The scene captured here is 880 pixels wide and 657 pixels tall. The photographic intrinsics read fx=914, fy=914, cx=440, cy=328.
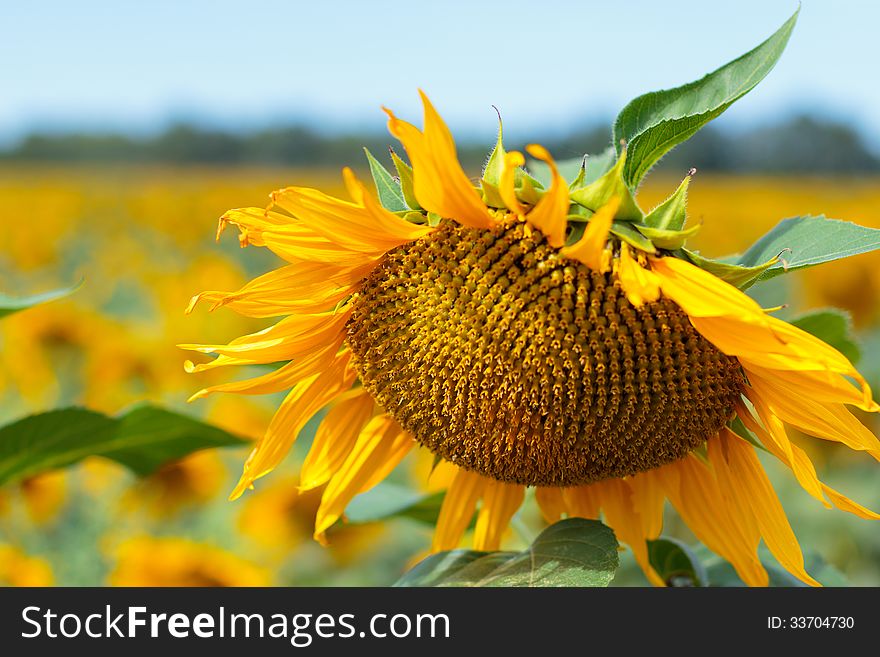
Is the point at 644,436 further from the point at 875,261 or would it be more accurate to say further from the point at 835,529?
the point at 875,261

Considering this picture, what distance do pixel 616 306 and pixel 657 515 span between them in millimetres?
432

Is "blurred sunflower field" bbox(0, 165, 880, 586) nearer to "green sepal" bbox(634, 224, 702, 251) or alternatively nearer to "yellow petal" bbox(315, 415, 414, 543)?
"yellow petal" bbox(315, 415, 414, 543)

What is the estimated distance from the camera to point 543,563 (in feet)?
3.93

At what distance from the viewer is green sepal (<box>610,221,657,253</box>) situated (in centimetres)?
109

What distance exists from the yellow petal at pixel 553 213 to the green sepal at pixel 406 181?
0.16 meters

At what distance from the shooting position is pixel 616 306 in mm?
1146

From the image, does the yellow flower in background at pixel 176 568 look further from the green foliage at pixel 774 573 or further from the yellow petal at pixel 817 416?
the yellow petal at pixel 817 416

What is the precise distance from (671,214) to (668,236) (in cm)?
4

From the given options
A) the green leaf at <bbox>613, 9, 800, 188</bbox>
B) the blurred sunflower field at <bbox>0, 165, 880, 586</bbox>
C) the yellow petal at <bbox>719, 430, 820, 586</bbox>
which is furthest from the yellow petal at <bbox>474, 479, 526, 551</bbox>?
the blurred sunflower field at <bbox>0, 165, 880, 586</bbox>

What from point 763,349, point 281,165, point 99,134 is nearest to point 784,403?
point 763,349

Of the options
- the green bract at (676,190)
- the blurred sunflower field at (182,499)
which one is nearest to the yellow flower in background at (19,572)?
the blurred sunflower field at (182,499)

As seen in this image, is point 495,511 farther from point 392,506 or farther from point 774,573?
point 774,573

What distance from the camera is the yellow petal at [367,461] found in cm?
146

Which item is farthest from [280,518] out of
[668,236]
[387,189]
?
[668,236]
